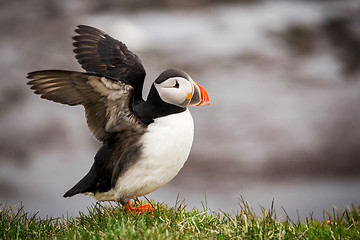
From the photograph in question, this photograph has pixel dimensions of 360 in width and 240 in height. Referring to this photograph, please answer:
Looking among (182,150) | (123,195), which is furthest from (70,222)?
(182,150)

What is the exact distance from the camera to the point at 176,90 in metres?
3.69

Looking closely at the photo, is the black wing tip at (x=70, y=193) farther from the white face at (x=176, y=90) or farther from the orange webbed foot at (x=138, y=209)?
the white face at (x=176, y=90)

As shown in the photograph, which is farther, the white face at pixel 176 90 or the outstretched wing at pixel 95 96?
the white face at pixel 176 90

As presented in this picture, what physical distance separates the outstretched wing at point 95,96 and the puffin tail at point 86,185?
328 mm

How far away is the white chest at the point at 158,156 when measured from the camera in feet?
11.9

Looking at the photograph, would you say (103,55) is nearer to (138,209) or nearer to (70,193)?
(70,193)

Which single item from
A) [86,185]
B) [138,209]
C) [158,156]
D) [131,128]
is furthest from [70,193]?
[158,156]

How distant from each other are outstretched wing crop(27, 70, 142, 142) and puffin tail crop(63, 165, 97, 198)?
328 millimetres

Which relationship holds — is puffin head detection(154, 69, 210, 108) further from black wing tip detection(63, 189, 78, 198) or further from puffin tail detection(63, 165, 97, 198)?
black wing tip detection(63, 189, 78, 198)

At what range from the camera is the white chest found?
363cm

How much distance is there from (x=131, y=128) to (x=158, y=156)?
0.36 metres

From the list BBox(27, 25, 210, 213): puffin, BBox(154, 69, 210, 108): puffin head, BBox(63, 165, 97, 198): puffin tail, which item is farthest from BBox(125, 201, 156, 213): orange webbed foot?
BBox(154, 69, 210, 108): puffin head

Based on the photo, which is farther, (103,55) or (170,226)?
(103,55)

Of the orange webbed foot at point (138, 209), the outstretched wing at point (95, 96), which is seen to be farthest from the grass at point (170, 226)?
the outstretched wing at point (95, 96)
